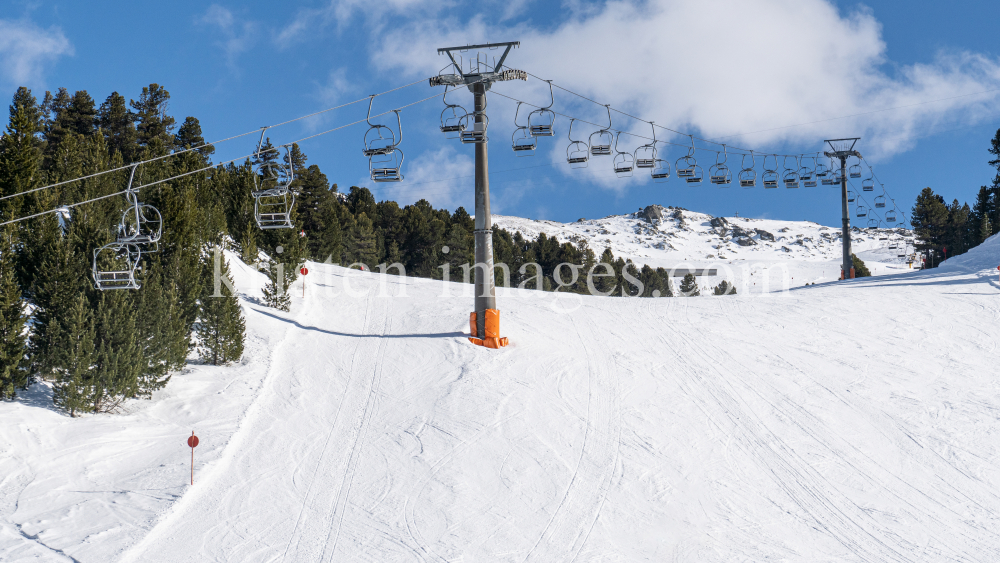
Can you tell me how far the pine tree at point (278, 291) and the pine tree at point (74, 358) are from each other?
36.8ft

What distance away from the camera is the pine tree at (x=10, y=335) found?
1519cm

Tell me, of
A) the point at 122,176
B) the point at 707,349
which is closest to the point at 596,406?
the point at 707,349

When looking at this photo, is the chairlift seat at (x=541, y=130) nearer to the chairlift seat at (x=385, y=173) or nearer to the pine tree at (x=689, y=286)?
the chairlift seat at (x=385, y=173)

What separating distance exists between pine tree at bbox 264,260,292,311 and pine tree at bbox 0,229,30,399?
1154 cm

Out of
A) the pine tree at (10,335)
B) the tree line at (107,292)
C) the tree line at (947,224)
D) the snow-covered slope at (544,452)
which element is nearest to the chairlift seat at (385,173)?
the tree line at (107,292)

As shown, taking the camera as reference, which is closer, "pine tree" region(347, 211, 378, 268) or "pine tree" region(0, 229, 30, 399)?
"pine tree" region(0, 229, 30, 399)

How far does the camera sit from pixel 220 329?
19.7 m

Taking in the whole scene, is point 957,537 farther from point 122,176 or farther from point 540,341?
point 122,176

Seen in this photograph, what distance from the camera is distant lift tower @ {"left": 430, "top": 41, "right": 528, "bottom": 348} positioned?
67.7 feet

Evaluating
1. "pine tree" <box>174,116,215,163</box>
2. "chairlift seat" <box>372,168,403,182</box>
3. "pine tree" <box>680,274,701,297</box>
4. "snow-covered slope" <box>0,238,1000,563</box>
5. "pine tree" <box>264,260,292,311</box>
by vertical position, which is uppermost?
"pine tree" <box>174,116,215,163</box>

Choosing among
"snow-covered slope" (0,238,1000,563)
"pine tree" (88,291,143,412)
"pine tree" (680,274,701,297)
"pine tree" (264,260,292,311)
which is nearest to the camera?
"snow-covered slope" (0,238,1000,563)

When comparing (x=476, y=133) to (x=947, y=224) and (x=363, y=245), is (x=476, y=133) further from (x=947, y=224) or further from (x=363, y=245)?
(x=947, y=224)

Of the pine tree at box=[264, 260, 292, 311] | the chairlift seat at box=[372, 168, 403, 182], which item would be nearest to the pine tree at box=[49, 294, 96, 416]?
the chairlift seat at box=[372, 168, 403, 182]

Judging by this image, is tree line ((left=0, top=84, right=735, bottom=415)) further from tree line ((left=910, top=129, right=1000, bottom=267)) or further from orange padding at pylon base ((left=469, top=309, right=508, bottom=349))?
tree line ((left=910, top=129, right=1000, bottom=267))
